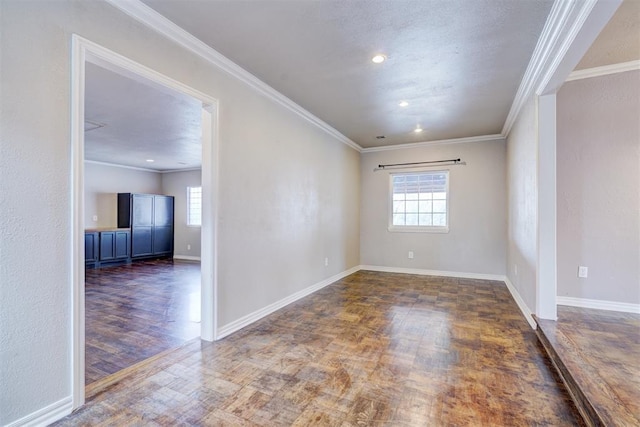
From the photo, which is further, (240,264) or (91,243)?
(91,243)

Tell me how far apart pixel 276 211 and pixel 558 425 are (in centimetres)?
298

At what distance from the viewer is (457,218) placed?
5656mm

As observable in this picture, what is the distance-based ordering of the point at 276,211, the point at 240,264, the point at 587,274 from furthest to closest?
1. the point at 276,211
2. the point at 587,274
3. the point at 240,264

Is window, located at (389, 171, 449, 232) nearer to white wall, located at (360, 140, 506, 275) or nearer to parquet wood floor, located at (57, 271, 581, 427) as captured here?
white wall, located at (360, 140, 506, 275)

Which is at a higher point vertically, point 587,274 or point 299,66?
point 299,66

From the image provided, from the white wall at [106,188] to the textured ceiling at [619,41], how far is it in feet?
29.8

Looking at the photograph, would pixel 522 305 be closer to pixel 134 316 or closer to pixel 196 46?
pixel 196 46

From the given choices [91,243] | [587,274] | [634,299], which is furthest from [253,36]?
[91,243]

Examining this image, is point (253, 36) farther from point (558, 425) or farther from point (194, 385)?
point (558, 425)

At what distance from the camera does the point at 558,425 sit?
1.68 meters

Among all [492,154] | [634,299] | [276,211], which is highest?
[492,154]

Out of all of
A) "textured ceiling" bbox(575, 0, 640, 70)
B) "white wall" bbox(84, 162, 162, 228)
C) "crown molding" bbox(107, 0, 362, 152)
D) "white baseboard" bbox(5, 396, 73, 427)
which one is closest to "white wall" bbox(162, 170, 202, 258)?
"white wall" bbox(84, 162, 162, 228)

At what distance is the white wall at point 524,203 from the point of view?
3102 millimetres

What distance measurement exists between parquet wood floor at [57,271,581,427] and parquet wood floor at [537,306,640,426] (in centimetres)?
14
